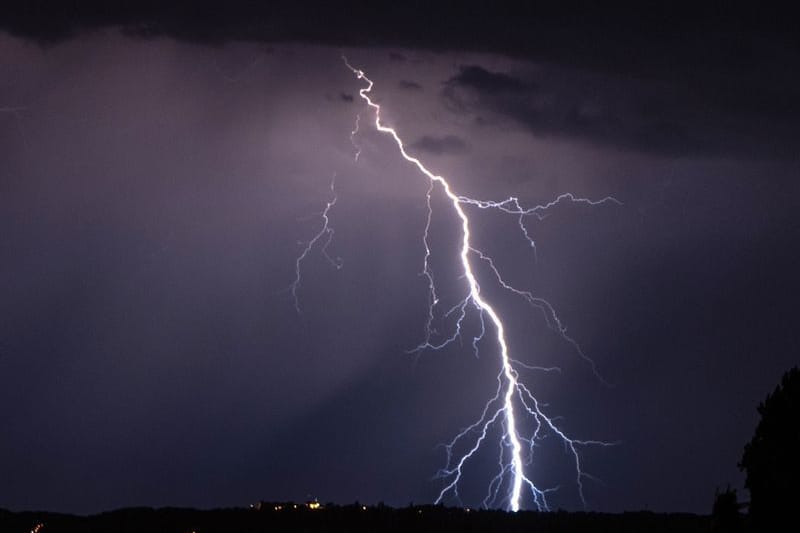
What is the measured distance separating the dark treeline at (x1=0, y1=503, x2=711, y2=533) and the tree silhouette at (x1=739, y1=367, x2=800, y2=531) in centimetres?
1200

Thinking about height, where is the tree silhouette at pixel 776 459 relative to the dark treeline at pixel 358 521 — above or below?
below

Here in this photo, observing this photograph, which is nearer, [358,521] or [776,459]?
[776,459]

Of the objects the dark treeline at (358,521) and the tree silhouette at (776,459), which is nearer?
the tree silhouette at (776,459)

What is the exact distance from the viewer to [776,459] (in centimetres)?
2877

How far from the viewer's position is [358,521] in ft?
148

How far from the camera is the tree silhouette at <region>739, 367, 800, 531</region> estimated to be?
28484mm

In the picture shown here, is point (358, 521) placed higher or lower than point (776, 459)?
higher

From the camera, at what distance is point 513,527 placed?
→ 43750mm

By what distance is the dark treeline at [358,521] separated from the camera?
42.8 meters

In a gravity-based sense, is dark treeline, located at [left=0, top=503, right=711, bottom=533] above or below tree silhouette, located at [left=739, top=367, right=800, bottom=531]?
above

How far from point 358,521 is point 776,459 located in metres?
18.3

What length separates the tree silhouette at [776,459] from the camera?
2848cm

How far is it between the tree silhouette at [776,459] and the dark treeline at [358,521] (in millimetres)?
12004

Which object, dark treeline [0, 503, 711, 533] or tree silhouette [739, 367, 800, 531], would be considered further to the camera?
dark treeline [0, 503, 711, 533]
